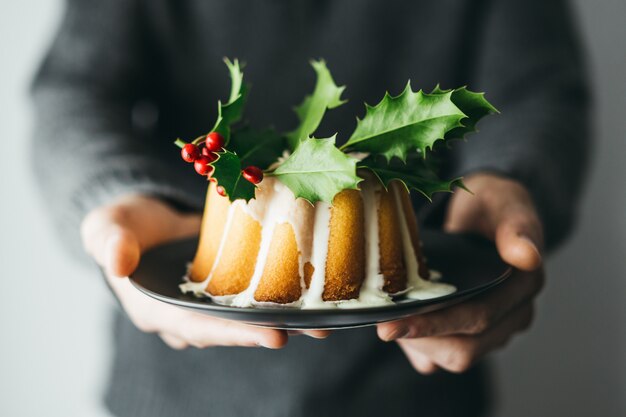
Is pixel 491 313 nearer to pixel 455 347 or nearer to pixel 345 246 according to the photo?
pixel 455 347

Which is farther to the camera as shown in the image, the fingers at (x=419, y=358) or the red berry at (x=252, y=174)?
the fingers at (x=419, y=358)

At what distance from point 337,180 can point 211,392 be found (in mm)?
696

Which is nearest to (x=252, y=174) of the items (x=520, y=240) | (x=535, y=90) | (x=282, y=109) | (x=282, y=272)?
(x=282, y=272)

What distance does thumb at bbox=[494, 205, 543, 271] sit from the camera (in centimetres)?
83

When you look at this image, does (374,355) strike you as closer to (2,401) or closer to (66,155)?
(66,155)

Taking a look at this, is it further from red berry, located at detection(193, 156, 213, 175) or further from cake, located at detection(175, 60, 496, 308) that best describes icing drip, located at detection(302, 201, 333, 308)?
red berry, located at detection(193, 156, 213, 175)

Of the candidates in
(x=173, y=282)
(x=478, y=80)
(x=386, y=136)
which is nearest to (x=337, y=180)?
(x=386, y=136)

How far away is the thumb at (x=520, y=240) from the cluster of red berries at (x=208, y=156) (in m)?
0.38

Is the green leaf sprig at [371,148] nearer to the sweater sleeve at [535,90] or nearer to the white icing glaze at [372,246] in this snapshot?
the white icing glaze at [372,246]

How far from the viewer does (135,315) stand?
0.92 metres

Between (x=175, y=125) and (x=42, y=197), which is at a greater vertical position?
(x=175, y=125)

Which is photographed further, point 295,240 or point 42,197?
point 42,197

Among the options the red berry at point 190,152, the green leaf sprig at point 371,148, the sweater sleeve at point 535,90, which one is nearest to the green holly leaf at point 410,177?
the green leaf sprig at point 371,148

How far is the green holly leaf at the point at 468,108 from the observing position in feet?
2.39
